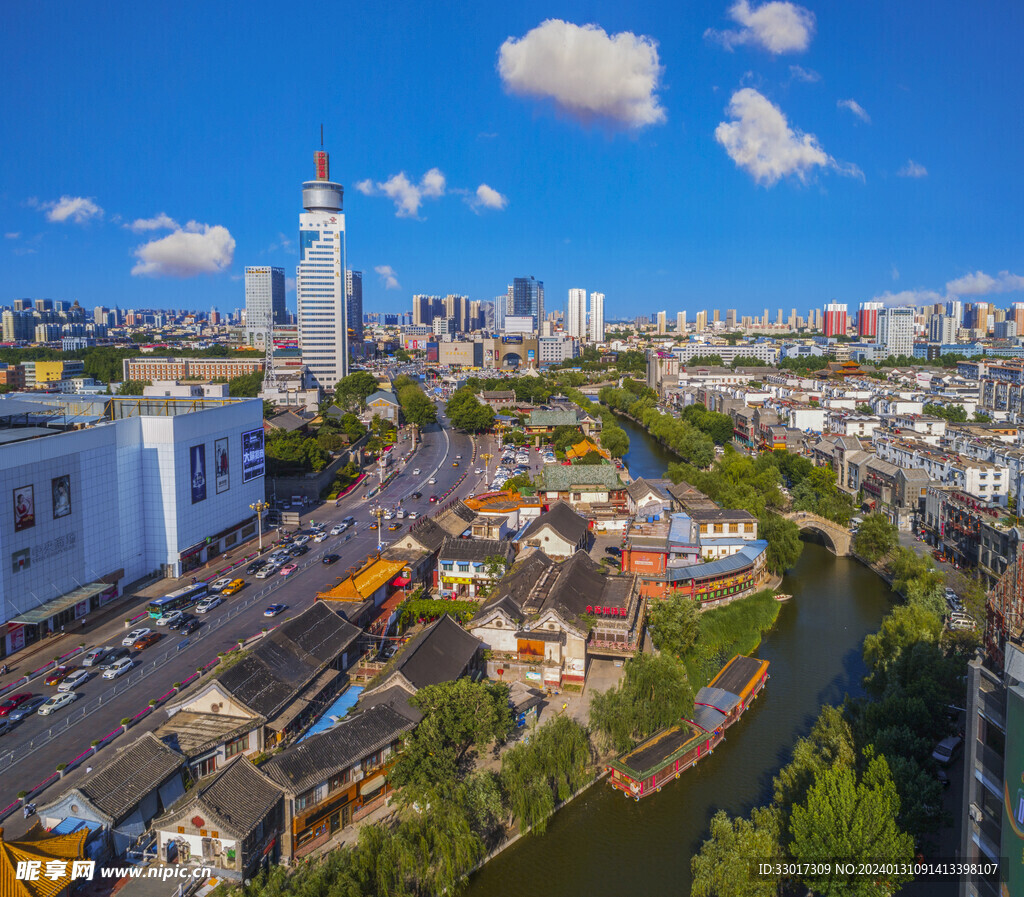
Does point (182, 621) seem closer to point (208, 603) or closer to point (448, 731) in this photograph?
point (208, 603)

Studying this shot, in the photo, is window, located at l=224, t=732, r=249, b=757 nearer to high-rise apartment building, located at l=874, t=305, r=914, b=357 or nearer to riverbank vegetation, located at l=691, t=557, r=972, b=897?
riverbank vegetation, located at l=691, t=557, r=972, b=897

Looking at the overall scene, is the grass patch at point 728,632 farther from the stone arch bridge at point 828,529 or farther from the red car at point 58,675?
the red car at point 58,675

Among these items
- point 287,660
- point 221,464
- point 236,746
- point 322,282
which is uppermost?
point 322,282

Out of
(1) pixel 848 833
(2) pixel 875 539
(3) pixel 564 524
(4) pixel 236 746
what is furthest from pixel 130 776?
(2) pixel 875 539

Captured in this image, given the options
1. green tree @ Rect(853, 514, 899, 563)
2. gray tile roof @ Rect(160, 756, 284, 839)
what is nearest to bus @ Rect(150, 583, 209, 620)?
gray tile roof @ Rect(160, 756, 284, 839)

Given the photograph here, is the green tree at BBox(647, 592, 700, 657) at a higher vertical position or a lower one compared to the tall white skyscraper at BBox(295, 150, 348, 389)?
lower

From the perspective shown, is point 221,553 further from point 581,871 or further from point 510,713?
point 581,871

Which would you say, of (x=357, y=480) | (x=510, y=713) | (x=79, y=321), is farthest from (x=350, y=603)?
(x=79, y=321)
